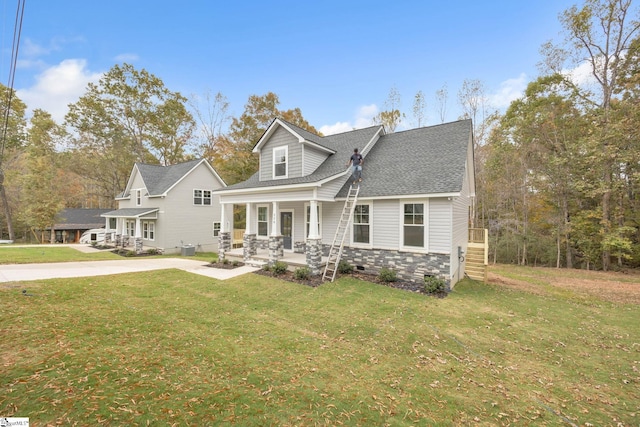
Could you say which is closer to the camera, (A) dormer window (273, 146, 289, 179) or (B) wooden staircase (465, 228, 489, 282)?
(B) wooden staircase (465, 228, 489, 282)

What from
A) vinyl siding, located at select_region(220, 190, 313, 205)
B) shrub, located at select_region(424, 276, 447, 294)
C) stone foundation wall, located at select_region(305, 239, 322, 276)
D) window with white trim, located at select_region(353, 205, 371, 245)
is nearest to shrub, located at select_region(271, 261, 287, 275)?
stone foundation wall, located at select_region(305, 239, 322, 276)

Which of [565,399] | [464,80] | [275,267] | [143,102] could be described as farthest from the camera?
[143,102]

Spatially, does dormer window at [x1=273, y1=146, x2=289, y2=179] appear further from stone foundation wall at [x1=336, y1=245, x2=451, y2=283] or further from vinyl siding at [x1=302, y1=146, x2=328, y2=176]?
stone foundation wall at [x1=336, y1=245, x2=451, y2=283]

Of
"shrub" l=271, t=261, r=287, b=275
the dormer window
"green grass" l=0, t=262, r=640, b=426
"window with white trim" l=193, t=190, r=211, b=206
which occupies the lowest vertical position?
"green grass" l=0, t=262, r=640, b=426

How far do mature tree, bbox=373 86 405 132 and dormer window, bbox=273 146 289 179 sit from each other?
1442 cm

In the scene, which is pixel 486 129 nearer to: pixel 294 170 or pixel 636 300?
pixel 636 300

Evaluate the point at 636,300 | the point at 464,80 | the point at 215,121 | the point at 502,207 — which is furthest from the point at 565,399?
the point at 215,121

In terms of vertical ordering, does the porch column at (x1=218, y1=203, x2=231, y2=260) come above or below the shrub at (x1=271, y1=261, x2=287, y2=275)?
above

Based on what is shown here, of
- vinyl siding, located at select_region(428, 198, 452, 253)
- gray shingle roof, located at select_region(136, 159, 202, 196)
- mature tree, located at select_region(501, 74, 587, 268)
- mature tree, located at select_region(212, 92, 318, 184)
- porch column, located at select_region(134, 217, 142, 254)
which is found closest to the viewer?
vinyl siding, located at select_region(428, 198, 452, 253)

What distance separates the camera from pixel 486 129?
21328 mm

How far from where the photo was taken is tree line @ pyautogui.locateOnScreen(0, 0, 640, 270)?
14.9 meters

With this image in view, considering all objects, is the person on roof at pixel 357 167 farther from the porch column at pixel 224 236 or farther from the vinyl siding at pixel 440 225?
the porch column at pixel 224 236

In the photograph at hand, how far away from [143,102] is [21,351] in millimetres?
30446

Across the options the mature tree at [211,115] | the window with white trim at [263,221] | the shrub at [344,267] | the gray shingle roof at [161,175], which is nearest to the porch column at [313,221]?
the shrub at [344,267]
